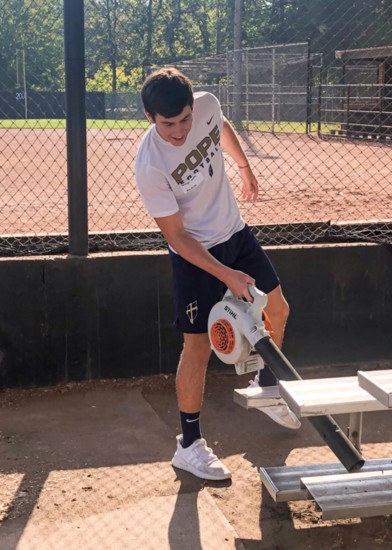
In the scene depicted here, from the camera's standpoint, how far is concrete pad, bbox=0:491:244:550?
117 inches

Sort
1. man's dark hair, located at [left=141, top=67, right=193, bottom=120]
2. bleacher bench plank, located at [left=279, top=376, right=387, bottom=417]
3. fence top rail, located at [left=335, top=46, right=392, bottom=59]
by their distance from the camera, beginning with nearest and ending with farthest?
bleacher bench plank, located at [left=279, top=376, right=387, bottom=417], man's dark hair, located at [left=141, top=67, right=193, bottom=120], fence top rail, located at [left=335, top=46, right=392, bottom=59]

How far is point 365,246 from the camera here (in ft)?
16.2

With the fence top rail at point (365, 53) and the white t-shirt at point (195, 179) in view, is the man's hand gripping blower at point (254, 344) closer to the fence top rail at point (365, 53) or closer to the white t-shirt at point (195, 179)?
the white t-shirt at point (195, 179)

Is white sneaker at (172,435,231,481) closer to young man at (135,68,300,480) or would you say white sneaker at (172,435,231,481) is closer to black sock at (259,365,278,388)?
young man at (135,68,300,480)

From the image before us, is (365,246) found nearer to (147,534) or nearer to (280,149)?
(147,534)

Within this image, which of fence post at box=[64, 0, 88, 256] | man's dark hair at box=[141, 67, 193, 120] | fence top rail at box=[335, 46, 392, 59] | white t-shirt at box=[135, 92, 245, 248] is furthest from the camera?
fence top rail at box=[335, 46, 392, 59]

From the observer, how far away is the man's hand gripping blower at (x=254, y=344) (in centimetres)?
281

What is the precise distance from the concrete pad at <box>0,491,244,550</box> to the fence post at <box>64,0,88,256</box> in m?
1.86

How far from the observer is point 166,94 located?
312cm

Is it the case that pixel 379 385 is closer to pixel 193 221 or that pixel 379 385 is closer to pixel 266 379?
pixel 193 221

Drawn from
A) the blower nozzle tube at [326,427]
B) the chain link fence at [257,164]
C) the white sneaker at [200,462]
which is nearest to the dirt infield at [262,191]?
the chain link fence at [257,164]

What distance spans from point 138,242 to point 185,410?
5.13 ft

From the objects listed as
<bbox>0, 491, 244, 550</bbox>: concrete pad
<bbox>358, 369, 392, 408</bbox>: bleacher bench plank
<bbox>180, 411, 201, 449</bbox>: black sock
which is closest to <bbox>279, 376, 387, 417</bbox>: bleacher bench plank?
<bbox>358, 369, 392, 408</bbox>: bleacher bench plank

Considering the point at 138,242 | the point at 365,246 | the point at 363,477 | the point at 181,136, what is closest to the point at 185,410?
the point at 363,477
